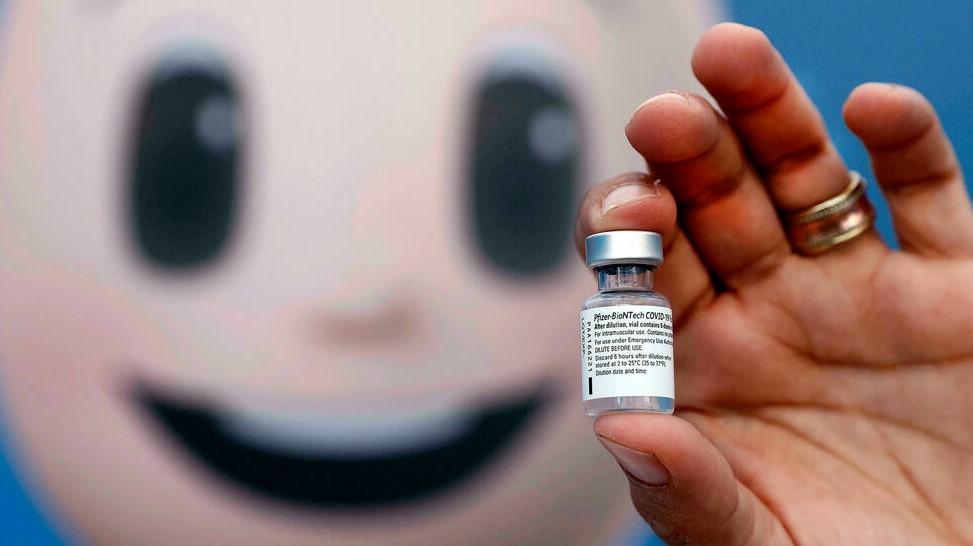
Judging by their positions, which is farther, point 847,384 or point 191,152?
point 191,152

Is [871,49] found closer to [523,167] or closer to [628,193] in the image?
[523,167]

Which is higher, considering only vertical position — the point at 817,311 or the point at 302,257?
the point at 302,257

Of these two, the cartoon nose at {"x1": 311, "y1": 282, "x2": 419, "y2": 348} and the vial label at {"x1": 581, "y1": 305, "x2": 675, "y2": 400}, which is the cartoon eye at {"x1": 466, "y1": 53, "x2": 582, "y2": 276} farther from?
the vial label at {"x1": 581, "y1": 305, "x2": 675, "y2": 400}

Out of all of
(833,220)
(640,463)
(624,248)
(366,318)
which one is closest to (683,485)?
(640,463)

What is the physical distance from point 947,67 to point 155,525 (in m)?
0.96

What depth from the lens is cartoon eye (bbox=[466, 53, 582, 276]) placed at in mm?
899

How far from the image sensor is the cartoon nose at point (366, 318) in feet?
2.89

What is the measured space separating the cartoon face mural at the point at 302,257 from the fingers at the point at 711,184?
0.77 feet

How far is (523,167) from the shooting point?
909mm

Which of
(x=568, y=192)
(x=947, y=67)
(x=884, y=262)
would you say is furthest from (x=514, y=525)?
(x=947, y=67)

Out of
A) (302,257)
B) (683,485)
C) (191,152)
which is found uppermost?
(191,152)

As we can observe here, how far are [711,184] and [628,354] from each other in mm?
174

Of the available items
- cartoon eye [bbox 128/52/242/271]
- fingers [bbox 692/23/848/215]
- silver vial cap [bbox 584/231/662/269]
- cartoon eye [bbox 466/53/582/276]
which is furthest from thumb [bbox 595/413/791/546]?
cartoon eye [bbox 128/52/242/271]

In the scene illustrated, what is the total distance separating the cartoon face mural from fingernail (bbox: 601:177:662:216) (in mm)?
267
